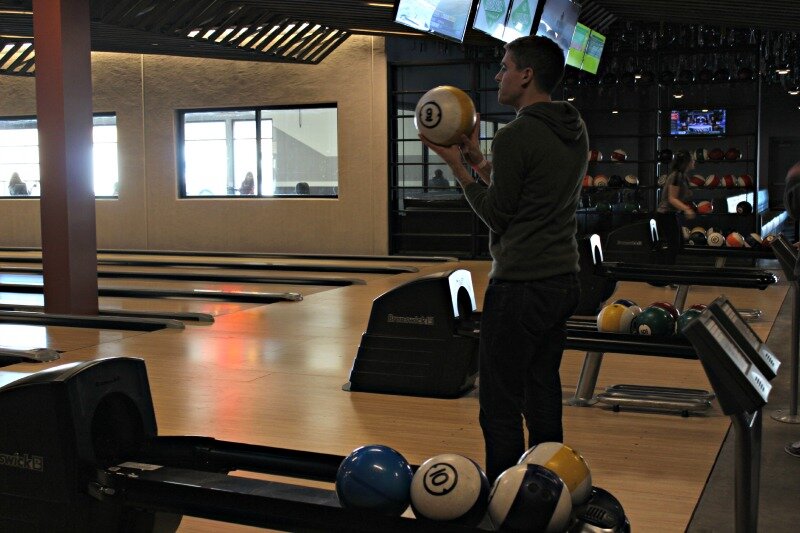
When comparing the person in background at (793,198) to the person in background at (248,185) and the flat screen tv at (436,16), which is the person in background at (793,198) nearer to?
the flat screen tv at (436,16)

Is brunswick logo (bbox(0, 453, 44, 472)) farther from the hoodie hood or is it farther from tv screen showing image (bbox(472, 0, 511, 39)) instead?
tv screen showing image (bbox(472, 0, 511, 39))

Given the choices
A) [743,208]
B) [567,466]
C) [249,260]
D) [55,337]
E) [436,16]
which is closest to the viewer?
[567,466]

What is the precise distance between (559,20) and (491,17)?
1.48 metres

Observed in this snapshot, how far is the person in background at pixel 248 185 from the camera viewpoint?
14844mm

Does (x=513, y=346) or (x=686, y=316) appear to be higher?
(x=513, y=346)

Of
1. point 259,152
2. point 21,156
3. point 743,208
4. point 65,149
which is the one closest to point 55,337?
point 65,149

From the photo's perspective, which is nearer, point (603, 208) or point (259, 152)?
point (603, 208)

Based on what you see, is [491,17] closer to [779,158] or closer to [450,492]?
[450,492]

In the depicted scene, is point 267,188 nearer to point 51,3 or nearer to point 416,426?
point 51,3

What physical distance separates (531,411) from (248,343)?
13.5ft

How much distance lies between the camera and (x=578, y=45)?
11180mm

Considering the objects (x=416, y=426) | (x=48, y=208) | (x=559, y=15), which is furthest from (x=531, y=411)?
(x=559, y=15)

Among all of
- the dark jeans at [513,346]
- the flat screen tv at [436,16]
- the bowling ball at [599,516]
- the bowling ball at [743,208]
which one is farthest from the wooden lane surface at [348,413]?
the bowling ball at [743,208]

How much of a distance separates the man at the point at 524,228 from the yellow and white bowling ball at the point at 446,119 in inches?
10.5
